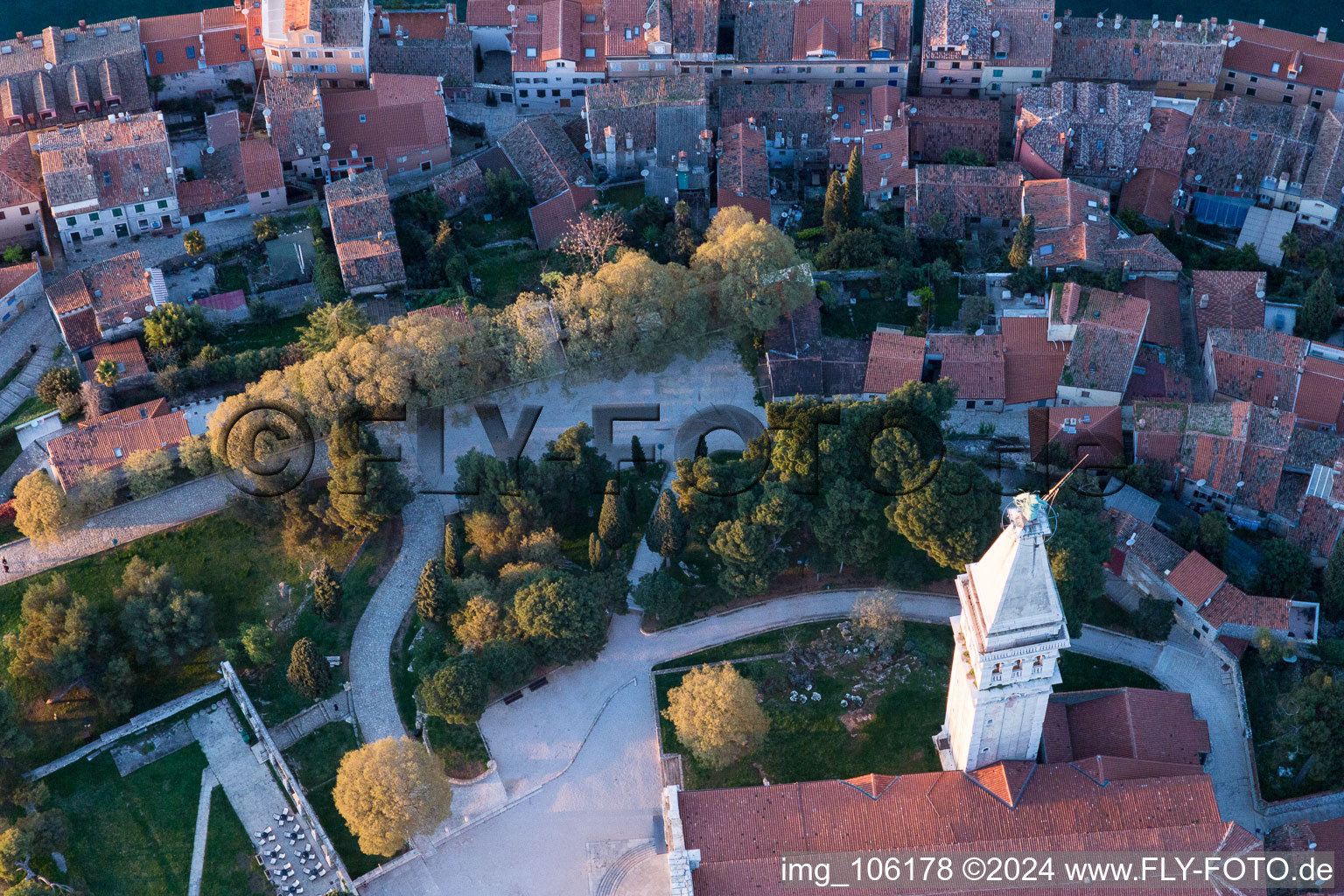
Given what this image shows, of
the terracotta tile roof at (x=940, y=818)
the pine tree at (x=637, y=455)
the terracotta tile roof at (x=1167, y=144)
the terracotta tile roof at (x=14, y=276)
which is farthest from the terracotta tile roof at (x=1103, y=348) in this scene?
the terracotta tile roof at (x=14, y=276)

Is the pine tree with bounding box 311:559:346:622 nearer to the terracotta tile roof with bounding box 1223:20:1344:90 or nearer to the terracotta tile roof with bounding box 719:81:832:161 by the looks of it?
the terracotta tile roof with bounding box 719:81:832:161

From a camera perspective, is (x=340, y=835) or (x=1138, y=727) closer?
(x=1138, y=727)

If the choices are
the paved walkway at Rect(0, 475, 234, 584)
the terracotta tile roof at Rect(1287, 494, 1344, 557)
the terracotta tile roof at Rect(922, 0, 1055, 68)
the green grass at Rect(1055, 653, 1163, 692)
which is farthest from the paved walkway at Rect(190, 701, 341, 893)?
the terracotta tile roof at Rect(922, 0, 1055, 68)

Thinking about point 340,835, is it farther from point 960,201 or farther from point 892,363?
point 960,201

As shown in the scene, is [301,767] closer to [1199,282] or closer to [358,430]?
[358,430]

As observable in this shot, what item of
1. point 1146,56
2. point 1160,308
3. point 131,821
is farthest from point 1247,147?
point 131,821

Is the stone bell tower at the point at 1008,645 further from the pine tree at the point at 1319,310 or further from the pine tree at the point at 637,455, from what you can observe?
the pine tree at the point at 1319,310

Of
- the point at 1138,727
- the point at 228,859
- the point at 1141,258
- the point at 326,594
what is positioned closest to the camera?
the point at 1138,727
